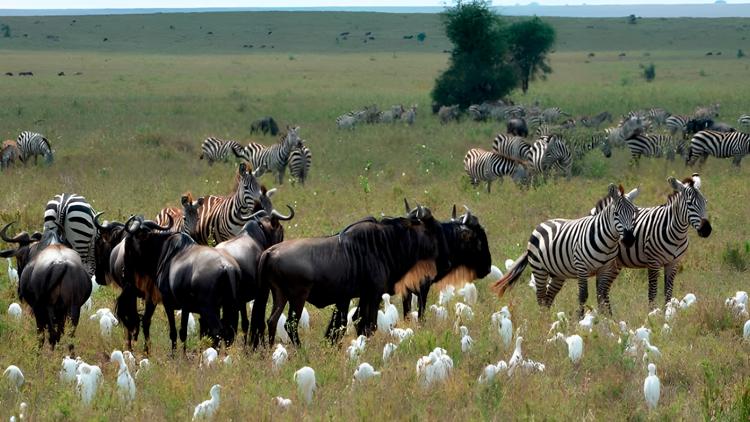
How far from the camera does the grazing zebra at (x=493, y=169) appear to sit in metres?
21.3

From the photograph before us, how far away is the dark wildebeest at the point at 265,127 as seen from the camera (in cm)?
3216

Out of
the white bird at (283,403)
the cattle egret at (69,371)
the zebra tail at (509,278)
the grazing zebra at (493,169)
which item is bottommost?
the grazing zebra at (493,169)

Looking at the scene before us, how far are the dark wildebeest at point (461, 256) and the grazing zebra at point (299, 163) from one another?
12524 mm

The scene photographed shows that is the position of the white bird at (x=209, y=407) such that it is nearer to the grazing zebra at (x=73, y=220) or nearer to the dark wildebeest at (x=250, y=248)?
the dark wildebeest at (x=250, y=248)

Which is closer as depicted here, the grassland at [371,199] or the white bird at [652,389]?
the white bird at [652,389]

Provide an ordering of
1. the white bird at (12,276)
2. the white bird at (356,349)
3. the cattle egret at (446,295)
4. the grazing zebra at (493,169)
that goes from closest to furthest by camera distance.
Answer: the white bird at (356,349) < the cattle egret at (446,295) < the white bird at (12,276) < the grazing zebra at (493,169)

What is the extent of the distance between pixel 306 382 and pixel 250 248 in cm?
254

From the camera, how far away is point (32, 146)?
24672 millimetres

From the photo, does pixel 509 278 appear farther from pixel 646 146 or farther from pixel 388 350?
pixel 646 146

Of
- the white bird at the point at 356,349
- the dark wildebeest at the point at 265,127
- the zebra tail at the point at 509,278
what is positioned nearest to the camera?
the white bird at the point at 356,349

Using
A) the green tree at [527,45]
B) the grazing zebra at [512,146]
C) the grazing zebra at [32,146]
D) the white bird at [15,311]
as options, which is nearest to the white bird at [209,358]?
the white bird at [15,311]

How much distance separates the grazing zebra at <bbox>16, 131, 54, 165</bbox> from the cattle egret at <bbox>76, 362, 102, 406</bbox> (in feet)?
59.5

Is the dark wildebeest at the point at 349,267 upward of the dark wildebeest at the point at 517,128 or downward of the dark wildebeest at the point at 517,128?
upward

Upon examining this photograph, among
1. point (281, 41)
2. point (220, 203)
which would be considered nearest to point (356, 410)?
point (220, 203)
